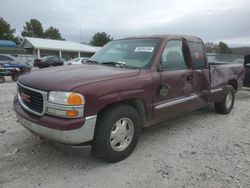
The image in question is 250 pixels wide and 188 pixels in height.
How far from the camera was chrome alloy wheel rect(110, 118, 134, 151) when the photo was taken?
3.30 meters

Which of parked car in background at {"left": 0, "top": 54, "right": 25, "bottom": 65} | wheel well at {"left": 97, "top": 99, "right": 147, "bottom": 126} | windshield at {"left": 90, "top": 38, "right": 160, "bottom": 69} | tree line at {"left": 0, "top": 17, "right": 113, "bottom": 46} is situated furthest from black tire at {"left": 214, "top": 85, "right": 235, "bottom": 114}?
tree line at {"left": 0, "top": 17, "right": 113, "bottom": 46}

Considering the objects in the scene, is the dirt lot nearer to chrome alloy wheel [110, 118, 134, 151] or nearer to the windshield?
chrome alloy wheel [110, 118, 134, 151]

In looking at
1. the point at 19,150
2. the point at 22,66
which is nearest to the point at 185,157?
the point at 19,150

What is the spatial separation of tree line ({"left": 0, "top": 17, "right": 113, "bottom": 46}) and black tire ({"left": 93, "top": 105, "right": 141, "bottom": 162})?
56.5m

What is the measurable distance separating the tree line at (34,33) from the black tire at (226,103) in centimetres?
5540

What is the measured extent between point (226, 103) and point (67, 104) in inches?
180

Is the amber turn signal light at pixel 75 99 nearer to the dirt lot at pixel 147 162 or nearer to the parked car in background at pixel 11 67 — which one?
the dirt lot at pixel 147 162

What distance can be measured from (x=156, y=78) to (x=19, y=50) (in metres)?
36.8

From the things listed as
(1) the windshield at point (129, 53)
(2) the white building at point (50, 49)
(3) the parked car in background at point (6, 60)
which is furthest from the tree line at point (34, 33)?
(1) the windshield at point (129, 53)

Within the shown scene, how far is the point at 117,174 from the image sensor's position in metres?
3.12

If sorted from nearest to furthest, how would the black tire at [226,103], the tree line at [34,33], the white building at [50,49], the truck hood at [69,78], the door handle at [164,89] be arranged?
the truck hood at [69,78] → the door handle at [164,89] → the black tire at [226,103] → the white building at [50,49] → the tree line at [34,33]

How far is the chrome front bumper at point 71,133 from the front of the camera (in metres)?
2.83

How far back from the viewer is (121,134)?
11.1ft

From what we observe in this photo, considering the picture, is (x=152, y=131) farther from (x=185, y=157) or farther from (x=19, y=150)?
(x=19, y=150)
